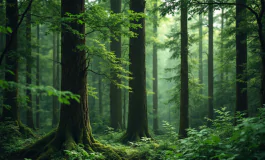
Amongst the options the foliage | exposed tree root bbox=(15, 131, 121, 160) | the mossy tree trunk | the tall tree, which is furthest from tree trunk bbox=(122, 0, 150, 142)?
the tall tree

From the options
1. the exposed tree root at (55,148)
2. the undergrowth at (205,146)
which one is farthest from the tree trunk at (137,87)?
the exposed tree root at (55,148)

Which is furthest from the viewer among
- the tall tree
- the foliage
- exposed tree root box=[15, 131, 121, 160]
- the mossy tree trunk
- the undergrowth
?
the tall tree

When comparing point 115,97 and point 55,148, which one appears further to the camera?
point 115,97

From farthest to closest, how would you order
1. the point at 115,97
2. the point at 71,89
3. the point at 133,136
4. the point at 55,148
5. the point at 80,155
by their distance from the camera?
the point at 115,97 < the point at 133,136 < the point at 71,89 < the point at 55,148 < the point at 80,155

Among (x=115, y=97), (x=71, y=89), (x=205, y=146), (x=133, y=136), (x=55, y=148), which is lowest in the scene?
(x=133, y=136)

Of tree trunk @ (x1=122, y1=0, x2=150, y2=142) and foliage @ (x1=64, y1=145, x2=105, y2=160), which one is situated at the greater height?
tree trunk @ (x1=122, y1=0, x2=150, y2=142)

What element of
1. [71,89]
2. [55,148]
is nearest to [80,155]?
[55,148]

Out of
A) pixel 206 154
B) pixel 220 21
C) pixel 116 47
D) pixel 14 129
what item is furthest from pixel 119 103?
pixel 220 21

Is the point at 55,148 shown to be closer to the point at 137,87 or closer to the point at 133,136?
the point at 133,136

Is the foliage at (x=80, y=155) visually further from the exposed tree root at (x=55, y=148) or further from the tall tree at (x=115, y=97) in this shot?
the tall tree at (x=115, y=97)

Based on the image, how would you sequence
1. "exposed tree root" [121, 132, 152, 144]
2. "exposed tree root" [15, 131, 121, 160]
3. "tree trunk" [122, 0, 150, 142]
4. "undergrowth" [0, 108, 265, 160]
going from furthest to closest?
"tree trunk" [122, 0, 150, 142] < "exposed tree root" [121, 132, 152, 144] < "exposed tree root" [15, 131, 121, 160] < "undergrowth" [0, 108, 265, 160]

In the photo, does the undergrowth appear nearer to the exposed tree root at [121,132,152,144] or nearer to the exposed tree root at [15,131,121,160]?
the exposed tree root at [15,131,121,160]

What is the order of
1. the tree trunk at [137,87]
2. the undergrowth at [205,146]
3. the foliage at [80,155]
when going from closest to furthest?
1. the undergrowth at [205,146]
2. the foliage at [80,155]
3. the tree trunk at [137,87]

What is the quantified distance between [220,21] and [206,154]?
23.6 meters
